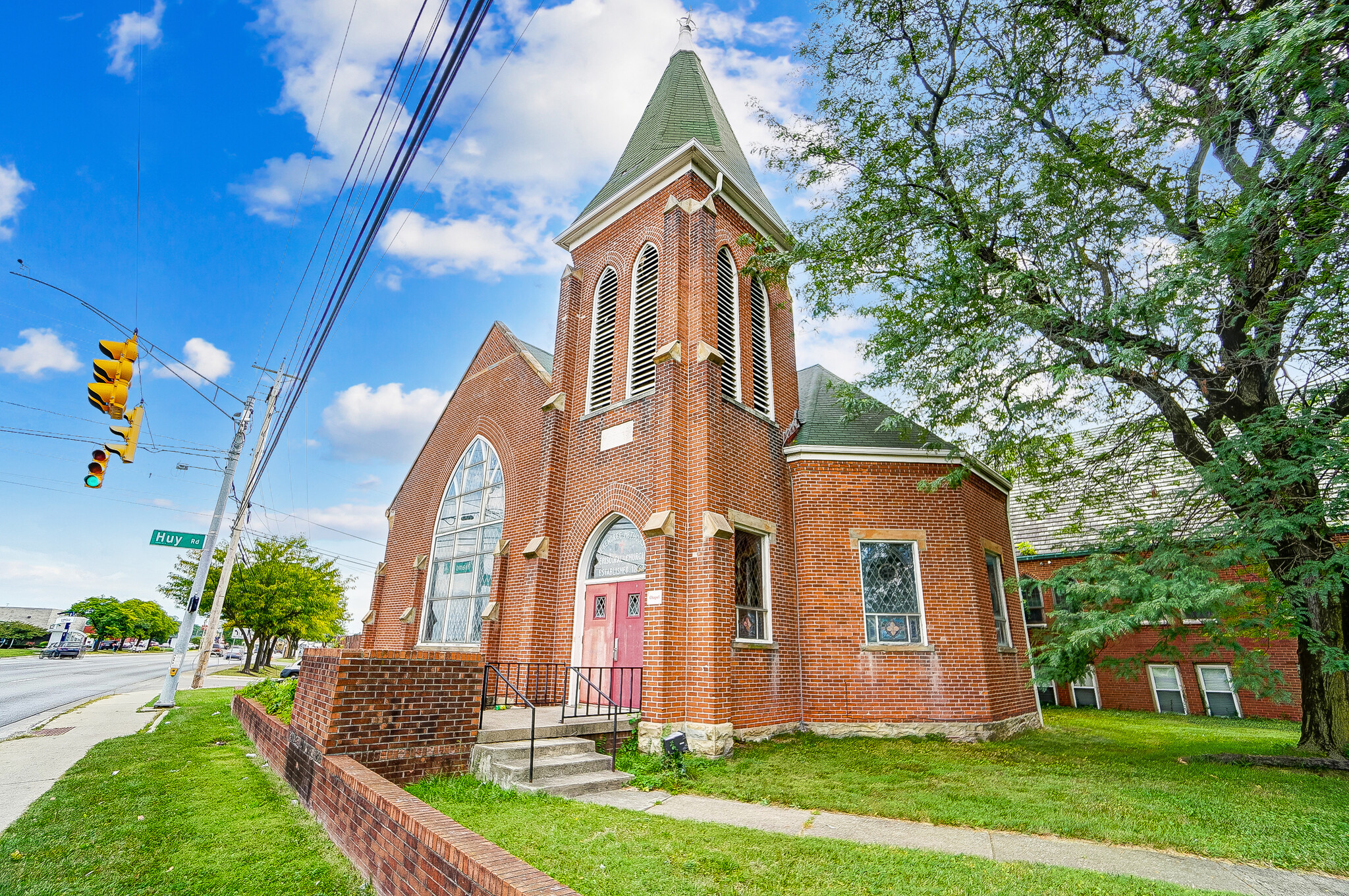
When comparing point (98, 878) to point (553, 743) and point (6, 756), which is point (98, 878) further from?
point (6, 756)

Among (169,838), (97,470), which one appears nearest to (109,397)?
(97,470)

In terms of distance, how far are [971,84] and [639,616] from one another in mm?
10563

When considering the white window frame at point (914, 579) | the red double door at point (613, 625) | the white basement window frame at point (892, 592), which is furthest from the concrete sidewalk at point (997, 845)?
the white basement window frame at point (892, 592)

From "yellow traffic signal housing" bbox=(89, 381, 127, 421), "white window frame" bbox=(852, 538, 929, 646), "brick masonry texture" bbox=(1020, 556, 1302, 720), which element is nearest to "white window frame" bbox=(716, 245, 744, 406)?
"white window frame" bbox=(852, 538, 929, 646)

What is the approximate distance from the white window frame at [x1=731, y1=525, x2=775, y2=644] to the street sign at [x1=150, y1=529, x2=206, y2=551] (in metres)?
14.3

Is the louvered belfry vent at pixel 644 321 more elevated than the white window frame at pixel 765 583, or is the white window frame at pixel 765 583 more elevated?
the louvered belfry vent at pixel 644 321

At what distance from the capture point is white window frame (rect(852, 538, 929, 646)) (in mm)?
11383

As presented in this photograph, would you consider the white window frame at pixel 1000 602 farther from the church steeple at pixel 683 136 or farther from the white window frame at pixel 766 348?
the church steeple at pixel 683 136

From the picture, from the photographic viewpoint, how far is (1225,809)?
6.12 m

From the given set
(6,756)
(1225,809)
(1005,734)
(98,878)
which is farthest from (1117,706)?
(6,756)

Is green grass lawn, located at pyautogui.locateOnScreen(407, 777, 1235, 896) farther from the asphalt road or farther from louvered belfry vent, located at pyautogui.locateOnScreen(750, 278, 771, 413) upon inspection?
the asphalt road

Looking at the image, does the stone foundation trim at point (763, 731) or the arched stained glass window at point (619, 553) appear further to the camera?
the arched stained glass window at point (619, 553)

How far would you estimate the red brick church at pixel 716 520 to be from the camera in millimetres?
10023

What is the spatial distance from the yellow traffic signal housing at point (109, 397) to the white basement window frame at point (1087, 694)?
2356cm
